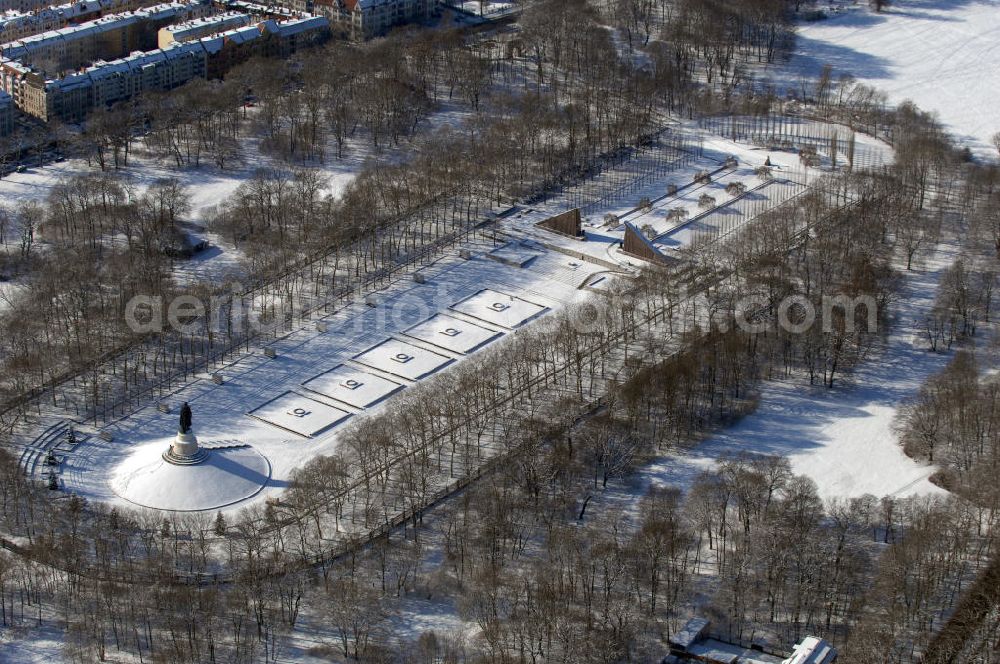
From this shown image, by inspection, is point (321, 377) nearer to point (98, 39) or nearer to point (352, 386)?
point (352, 386)

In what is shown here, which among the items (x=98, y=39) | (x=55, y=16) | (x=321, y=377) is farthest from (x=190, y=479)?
(x=55, y=16)

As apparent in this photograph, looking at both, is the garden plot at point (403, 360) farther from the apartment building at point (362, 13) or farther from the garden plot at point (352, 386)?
the apartment building at point (362, 13)

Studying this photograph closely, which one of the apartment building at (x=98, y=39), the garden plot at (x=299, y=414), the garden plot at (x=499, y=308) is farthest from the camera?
the apartment building at (x=98, y=39)

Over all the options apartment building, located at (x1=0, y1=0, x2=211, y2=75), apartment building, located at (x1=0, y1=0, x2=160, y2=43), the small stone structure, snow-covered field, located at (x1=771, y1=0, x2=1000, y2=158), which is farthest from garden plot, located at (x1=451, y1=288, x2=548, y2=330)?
apartment building, located at (x1=0, y1=0, x2=160, y2=43)

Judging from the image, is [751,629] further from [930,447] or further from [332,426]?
[332,426]

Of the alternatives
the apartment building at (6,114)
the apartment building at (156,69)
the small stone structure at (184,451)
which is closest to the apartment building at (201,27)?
the apartment building at (156,69)

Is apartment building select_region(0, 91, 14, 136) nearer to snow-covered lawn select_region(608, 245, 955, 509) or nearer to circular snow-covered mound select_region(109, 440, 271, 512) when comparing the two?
circular snow-covered mound select_region(109, 440, 271, 512)
